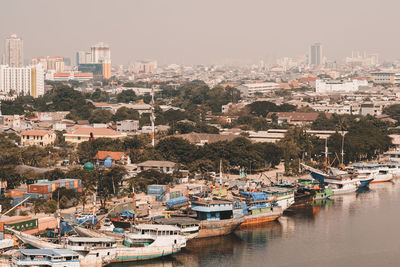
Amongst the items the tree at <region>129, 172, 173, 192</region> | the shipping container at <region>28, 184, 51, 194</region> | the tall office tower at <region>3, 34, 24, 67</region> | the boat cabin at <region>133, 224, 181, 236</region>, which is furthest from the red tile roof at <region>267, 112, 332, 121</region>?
the tall office tower at <region>3, 34, 24, 67</region>

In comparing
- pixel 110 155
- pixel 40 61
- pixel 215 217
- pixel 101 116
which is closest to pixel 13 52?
pixel 40 61

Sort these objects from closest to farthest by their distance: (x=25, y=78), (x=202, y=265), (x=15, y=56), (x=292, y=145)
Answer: (x=202, y=265) → (x=292, y=145) → (x=25, y=78) → (x=15, y=56)

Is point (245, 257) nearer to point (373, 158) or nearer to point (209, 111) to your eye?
point (373, 158)

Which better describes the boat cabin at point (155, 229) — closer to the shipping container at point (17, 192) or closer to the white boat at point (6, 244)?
the white boat at point (6, 244)

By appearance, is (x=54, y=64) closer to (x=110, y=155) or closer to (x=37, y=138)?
(x=37, y=138)

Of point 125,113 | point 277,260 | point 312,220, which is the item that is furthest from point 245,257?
point 125,113
